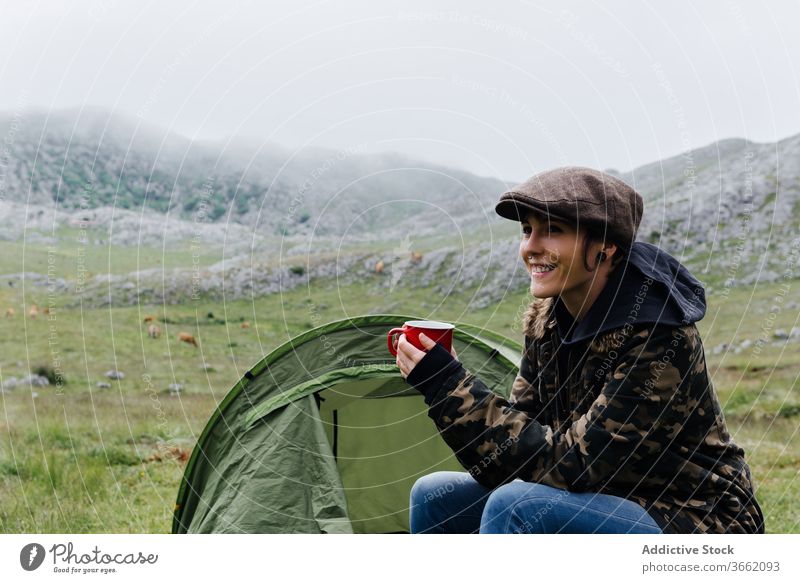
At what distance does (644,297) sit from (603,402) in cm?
41

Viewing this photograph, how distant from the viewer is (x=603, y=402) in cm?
264

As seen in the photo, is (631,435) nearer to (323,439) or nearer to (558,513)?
(558,513)

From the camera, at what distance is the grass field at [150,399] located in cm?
556

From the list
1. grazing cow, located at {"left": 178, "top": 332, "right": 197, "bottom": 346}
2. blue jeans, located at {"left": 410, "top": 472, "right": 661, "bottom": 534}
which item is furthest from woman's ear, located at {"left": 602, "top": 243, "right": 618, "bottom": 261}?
grazing cow, located at {"left": 178, "top": 332, "right": 197, "bottom": 346}

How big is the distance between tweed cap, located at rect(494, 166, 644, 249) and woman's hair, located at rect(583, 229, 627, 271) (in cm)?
2

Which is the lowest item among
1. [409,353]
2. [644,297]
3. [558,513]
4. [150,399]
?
[150,399]

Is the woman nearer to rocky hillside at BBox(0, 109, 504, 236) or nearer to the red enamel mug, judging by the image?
the red enamel mug

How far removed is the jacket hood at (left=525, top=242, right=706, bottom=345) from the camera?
2660 millimetres

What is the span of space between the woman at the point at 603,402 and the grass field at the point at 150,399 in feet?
3.08

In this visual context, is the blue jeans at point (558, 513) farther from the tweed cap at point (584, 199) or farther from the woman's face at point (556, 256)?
the tweed cap at point (584, 199)

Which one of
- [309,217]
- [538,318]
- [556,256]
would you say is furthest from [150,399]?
[309,217]

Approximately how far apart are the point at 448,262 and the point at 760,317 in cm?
1075

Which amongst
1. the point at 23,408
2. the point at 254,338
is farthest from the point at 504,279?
the point at 23,408
